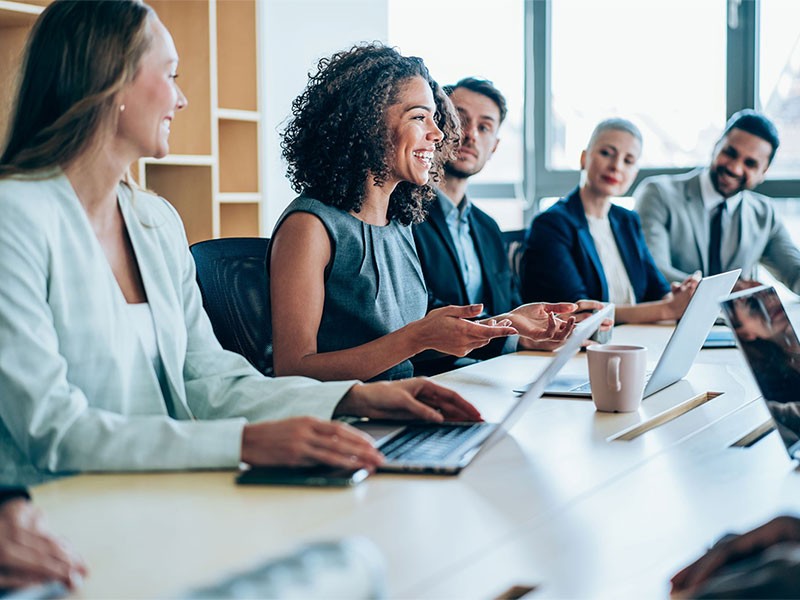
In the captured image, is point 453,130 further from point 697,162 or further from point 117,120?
point 697,162

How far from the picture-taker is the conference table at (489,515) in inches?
33.5

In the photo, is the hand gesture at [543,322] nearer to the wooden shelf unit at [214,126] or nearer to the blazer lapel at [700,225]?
the wooden shelf unit at [214,126]

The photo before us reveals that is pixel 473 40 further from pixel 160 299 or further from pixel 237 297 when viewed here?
pixel 160 299

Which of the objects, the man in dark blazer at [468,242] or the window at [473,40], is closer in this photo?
the man in dark blazer at [468,242]

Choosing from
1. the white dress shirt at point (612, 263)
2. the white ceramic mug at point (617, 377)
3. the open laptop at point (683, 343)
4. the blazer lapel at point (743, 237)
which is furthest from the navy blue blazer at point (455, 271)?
the blazer lapel at point (743, 237)

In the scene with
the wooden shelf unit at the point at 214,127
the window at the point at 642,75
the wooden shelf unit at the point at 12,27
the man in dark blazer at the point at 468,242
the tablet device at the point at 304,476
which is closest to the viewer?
the tablet device at the point at 304,476

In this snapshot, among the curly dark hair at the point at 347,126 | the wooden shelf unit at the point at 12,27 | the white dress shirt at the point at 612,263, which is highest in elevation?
the wooden shelf unit at the point at 12,27

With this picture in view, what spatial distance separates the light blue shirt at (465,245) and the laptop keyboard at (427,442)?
139cm

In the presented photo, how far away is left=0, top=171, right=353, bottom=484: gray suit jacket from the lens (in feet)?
3.75

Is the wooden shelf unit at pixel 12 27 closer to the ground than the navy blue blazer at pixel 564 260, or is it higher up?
higher up

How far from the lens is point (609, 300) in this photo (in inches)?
125

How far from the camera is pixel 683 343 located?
1.71 metres

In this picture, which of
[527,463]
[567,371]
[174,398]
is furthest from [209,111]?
[527,463]

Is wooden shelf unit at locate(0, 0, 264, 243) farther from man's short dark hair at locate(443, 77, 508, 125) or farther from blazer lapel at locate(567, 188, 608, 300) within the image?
blazer lapel at locate(567, 188, 608, 300)
